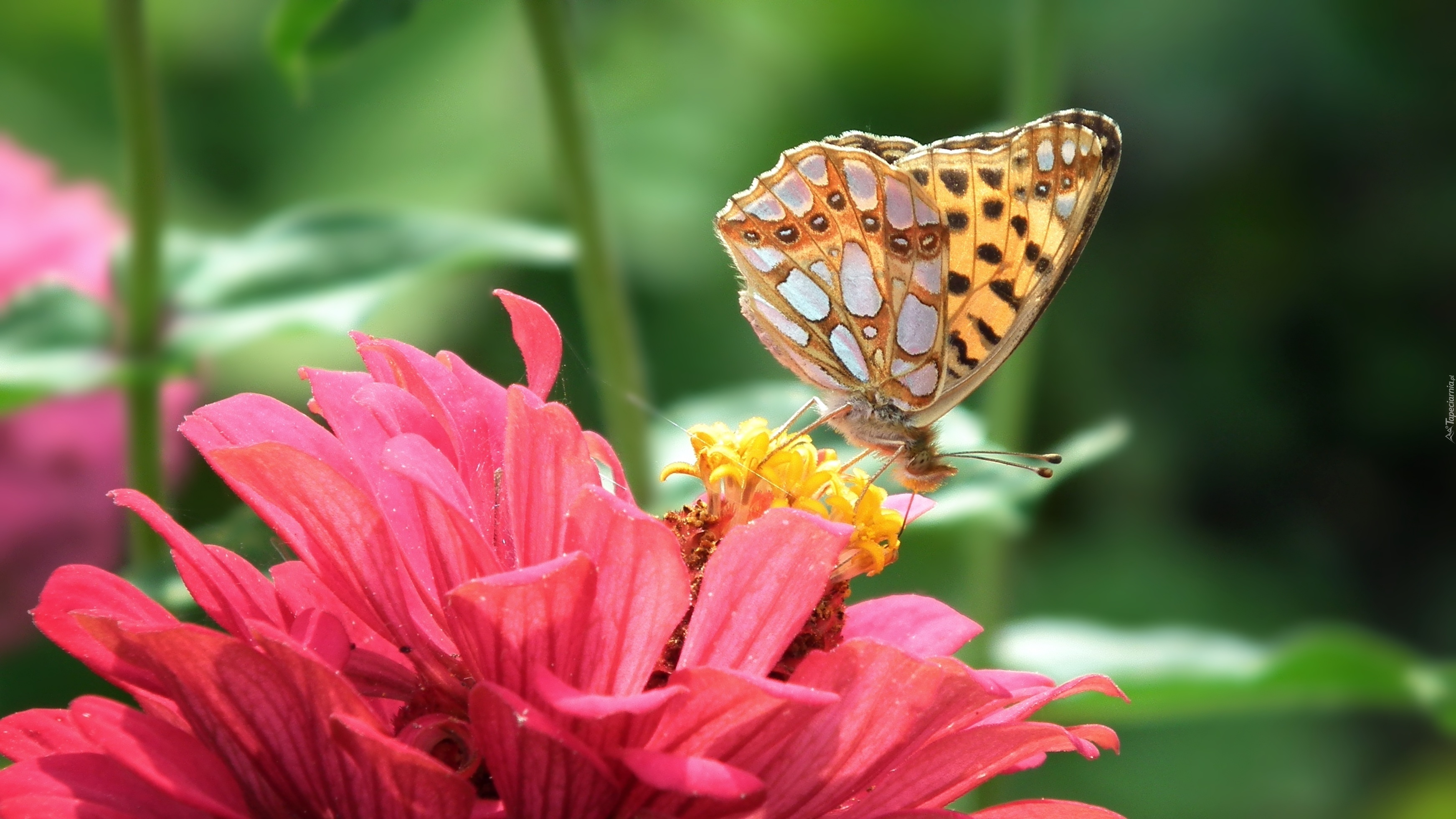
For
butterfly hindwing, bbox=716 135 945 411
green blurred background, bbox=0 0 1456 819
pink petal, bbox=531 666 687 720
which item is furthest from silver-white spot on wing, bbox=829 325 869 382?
green blurred background, bbox=0 0 1456 819

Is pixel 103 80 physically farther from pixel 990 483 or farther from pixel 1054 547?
pixel 990 483

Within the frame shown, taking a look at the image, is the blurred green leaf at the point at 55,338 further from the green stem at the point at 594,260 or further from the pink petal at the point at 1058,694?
the pink petal at the point at 1058,694

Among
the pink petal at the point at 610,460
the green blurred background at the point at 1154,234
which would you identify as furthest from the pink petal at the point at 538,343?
the green blurred background at the point at 1154,234

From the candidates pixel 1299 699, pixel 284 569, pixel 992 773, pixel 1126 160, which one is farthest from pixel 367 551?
pixel 1126 160

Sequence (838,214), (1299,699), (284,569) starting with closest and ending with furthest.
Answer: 1. (284,569)
2. (838,214)
3. (1299,699)

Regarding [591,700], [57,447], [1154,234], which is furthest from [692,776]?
[1154,234]

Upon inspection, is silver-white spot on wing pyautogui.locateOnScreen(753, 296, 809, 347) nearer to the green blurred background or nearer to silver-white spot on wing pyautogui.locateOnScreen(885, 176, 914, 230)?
silver-white spot on wing pyautogui.locateOnScreen(885, 176, 914, 230)
